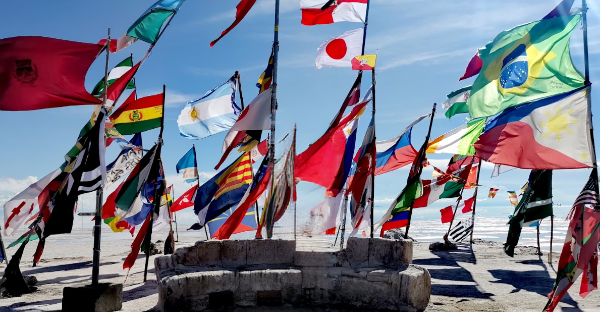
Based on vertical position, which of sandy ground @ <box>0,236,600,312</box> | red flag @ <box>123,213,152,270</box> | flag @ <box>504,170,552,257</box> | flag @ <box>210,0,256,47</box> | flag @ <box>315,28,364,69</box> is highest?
flag @ <box>210,0,256,47</box>

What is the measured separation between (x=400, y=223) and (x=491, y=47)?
19.9ft

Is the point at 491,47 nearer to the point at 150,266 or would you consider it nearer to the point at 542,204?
the point at 542,204

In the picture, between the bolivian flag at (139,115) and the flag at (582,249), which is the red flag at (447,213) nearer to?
the flag at (582,249)

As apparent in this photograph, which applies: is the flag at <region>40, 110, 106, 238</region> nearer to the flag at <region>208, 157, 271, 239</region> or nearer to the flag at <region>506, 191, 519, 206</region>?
the flag at <region>208, 157, 271, 239</region>

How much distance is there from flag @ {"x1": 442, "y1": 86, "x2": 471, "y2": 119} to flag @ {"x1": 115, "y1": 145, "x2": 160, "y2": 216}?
37.6ft

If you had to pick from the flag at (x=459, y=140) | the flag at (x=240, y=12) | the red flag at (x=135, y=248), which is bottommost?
the red flag at (x=135, y=248)

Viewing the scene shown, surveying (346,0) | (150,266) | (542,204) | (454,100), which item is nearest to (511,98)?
A: (542,204)

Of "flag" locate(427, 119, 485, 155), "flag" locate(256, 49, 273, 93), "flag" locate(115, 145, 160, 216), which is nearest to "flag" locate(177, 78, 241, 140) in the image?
"flag" locate(256, 49, 273, 93)

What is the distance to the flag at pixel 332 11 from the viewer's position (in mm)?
12922

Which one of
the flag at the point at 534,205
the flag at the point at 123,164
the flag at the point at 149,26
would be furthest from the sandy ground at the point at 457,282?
the flag at the point at 149,26

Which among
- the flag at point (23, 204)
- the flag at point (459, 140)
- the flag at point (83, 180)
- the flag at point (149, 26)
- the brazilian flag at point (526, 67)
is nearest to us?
the flag at point (83, 180)

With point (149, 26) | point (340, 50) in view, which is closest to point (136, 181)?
point (149, 26)

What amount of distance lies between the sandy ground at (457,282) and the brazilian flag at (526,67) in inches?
154

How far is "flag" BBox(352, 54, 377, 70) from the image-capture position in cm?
1241
